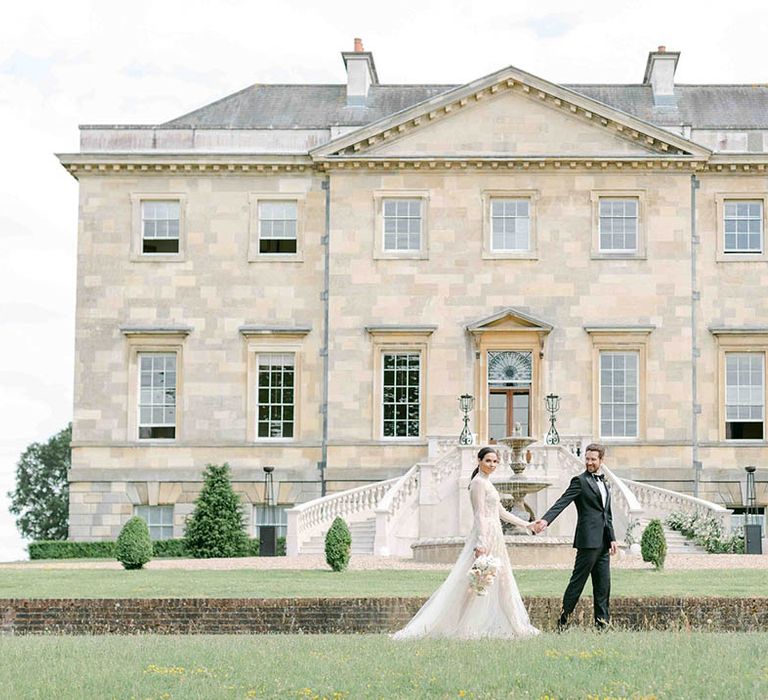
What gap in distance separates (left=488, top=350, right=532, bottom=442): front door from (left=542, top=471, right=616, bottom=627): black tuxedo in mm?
26132

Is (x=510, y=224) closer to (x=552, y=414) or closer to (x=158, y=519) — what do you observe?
(x=552, y=414)

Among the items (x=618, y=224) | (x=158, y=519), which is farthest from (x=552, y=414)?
(x=158, y=519)

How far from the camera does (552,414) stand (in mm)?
43594

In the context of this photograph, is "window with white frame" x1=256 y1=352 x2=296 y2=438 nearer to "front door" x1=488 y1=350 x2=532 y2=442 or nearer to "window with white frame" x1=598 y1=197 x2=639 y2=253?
"front door" x1=488 y1=350 x2=532 y2=442

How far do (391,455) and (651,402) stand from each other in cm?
729

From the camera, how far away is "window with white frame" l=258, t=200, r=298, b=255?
46438 millimetres

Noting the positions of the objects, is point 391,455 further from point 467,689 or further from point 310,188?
point 467,689

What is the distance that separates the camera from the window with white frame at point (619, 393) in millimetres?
45000

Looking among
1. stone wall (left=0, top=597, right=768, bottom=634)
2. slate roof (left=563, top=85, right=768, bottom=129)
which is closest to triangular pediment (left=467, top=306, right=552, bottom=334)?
slate roof (left=563, top=85, right=768, bottom=129)

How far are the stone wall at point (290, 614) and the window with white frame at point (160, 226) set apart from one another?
84.0 ft

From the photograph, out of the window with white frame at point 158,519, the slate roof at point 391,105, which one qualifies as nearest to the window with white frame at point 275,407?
the window with white frame at point 158,519

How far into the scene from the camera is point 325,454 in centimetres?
4525

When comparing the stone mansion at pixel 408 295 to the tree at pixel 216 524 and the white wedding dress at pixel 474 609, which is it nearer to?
the tree at pixel 216 524

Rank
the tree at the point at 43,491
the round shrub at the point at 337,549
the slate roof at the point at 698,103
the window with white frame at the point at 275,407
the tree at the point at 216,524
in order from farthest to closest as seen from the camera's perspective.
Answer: the tree at the point at 43,491 → the slate roof at the point at 698,103 → the window with white frame at the point at 275,407 → the tree at the point at 216,524 → the round shrub at the point at 337,549
